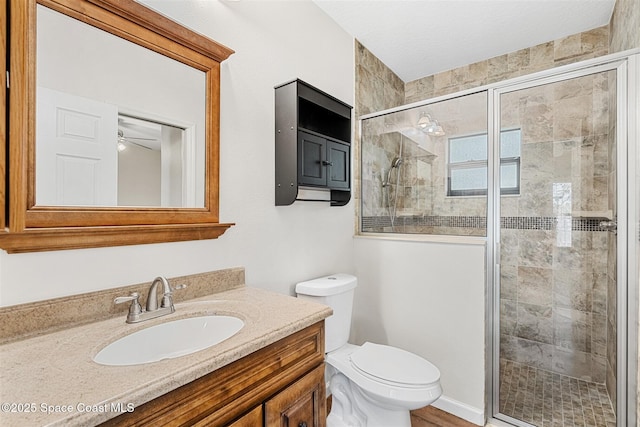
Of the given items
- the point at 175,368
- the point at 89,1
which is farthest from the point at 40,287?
the point at 89,1

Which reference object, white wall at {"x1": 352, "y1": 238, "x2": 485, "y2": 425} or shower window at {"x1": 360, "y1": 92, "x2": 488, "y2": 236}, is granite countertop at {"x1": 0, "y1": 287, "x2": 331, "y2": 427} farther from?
shower window at {"x1": 360, "y1": 92, "x2": 488, "y2": 236}

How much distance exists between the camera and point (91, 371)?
0.70 m

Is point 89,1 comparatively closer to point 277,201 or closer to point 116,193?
point 116,193

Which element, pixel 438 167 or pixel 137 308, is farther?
pixel 438 167

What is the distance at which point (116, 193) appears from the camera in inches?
41.8

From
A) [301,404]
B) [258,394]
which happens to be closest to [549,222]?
[301,404]

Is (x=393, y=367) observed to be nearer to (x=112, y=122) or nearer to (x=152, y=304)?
(x=152, y=304)

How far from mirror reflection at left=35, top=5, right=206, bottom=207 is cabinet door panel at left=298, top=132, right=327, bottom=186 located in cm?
50

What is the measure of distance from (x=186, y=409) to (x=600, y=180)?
210 centimetres

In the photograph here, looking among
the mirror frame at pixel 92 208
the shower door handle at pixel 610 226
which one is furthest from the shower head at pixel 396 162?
the mirror frame at pixel 92 208

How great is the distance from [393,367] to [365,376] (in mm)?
149

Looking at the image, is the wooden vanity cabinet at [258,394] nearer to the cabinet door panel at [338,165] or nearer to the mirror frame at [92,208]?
the mirror frame at [92,208]

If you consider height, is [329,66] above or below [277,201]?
above

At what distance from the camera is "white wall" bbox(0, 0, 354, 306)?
3.23 feet
